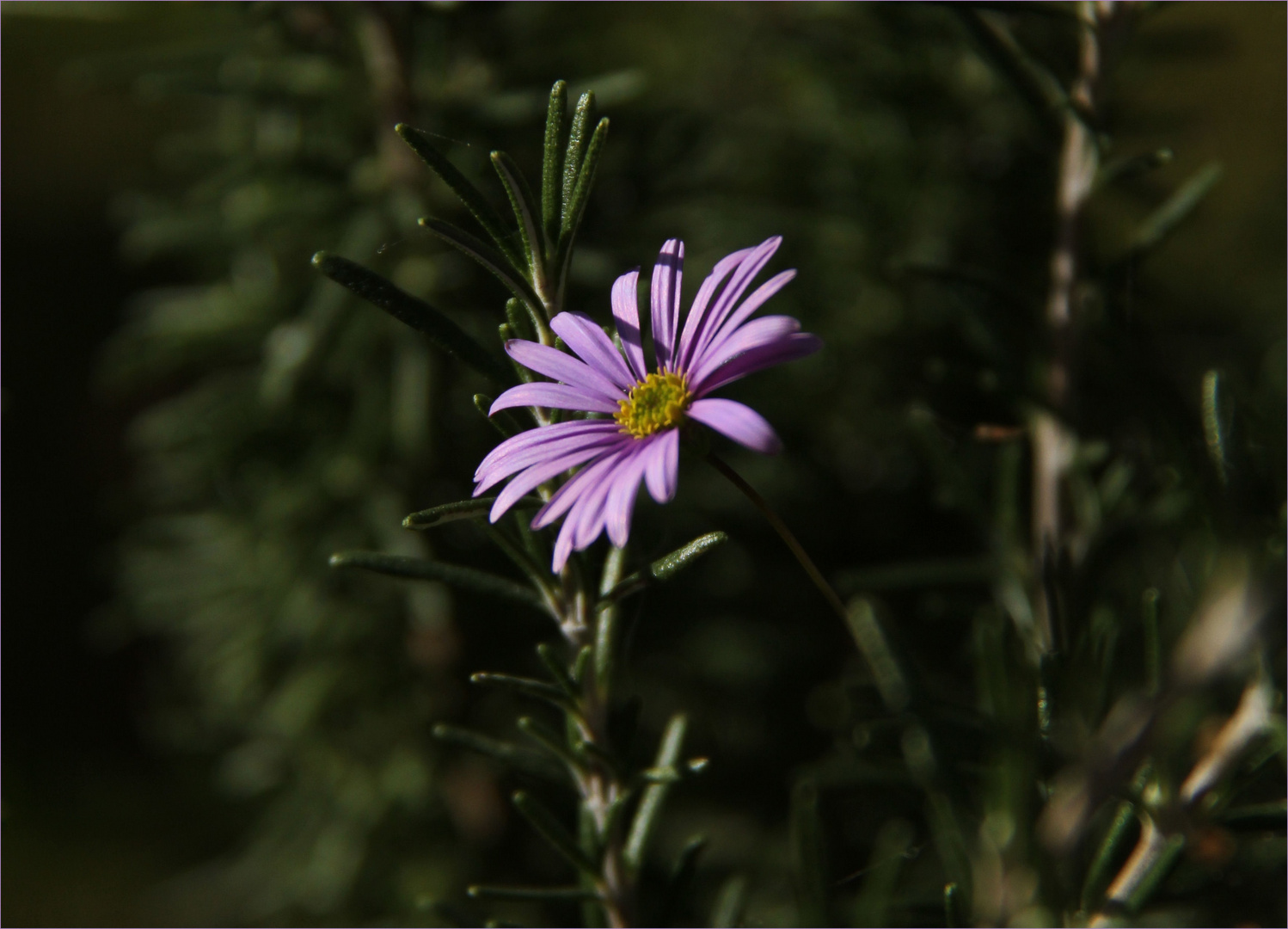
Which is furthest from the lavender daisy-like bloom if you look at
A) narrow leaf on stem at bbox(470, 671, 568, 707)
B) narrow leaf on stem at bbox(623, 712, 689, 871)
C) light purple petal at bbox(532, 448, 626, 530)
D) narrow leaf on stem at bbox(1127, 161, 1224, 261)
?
narrow leaf on stem at bbox(1127, 161, 1224, 261)

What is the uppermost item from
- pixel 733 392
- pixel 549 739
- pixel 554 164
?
pixel 554 164

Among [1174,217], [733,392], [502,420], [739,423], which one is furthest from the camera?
[733,392]

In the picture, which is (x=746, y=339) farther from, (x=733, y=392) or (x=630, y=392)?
(x=733, y=392)

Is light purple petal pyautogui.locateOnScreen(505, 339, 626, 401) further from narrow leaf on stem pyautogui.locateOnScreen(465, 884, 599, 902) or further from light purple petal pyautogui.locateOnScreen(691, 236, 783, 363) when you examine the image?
narrow leaf on stem pyautogui.locateOnScreen(465, 884, 599, 902)

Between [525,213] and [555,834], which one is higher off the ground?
[525,213]

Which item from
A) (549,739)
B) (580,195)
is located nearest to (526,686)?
(549,739)
